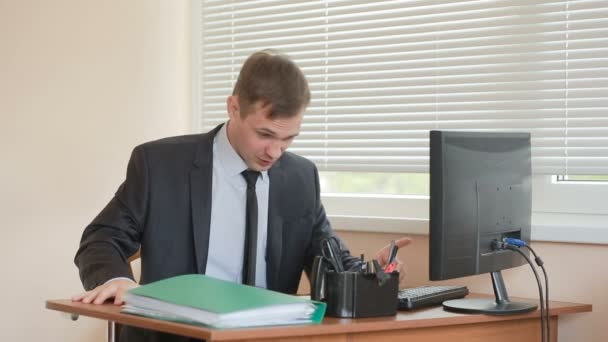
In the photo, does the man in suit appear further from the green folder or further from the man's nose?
the green folder

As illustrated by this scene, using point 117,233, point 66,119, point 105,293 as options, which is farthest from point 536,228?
point 66,119

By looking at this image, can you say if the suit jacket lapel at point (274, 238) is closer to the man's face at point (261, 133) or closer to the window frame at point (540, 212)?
the man's face at point (261, 133)

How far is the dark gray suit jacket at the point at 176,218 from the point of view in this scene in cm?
256

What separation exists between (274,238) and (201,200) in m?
0.26

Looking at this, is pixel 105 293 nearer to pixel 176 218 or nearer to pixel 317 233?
pixel 176 218

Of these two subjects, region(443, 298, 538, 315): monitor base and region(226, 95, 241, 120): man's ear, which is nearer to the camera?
region(443, 298, 538, 315): monitor base

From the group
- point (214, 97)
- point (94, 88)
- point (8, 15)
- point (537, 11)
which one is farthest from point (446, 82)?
point (8, 15)

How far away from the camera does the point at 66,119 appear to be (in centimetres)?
371

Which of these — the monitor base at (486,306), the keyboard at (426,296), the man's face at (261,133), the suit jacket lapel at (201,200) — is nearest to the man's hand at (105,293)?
the suit jacket lapel at (201,200)

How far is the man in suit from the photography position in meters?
2.47

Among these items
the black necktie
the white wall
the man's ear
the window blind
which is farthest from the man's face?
the white wall

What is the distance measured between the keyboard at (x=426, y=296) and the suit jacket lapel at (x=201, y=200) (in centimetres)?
59

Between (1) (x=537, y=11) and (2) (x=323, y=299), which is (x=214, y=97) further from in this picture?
(2) (x=323, y=299)

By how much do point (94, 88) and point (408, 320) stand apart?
208cm
